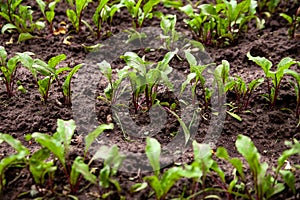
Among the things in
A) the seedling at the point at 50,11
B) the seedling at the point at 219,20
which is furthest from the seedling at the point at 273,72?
the seedling at the point at 50,11

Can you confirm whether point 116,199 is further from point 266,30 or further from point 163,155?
point 266,30

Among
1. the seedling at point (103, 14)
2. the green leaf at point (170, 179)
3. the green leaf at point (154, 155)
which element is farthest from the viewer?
the seedling at point (103, 14)

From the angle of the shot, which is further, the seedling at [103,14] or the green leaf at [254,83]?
the seedling at [103,14]

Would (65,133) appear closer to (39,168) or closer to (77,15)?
(39,168)

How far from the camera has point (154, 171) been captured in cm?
228

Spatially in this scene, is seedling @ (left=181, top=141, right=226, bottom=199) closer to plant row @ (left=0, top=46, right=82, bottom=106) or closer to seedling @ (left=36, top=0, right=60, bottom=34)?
plant row @ (left=0, top=46, right=82, bottom=106)

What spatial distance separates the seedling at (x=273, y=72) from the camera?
8.84 feet

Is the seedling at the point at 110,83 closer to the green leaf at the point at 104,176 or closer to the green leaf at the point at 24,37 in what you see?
the green leaf at the point at 104,176

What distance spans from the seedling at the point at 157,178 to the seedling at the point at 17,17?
5.04ft

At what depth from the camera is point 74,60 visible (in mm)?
3336

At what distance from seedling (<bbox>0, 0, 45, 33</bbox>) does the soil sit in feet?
0.26

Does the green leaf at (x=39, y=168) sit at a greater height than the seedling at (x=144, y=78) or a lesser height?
lesser

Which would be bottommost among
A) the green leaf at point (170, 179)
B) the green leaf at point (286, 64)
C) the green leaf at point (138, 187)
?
the green leaf at point (138, 187)

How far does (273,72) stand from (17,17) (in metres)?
1.68
